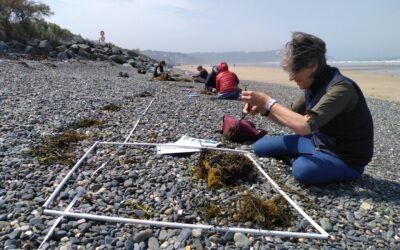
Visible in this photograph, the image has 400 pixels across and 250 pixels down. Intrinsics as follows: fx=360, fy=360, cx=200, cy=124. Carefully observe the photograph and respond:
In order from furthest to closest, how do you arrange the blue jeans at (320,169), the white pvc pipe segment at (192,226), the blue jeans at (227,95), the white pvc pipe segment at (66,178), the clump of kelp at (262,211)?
the blue jeans at (227,95)
the blue jeans at (320,169)
the white pvc pipe segment at (66,178)
the clump of kelp at (262,211)
the white pvc pipe segment at (192,226)

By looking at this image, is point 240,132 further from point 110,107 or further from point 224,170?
point 110,107

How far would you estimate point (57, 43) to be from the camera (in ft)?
76.4

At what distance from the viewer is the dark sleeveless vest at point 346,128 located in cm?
353

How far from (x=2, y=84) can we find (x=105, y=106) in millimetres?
3700

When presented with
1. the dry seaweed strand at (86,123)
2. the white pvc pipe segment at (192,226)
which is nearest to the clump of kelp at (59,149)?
the dry seaweed strand at (86,123)

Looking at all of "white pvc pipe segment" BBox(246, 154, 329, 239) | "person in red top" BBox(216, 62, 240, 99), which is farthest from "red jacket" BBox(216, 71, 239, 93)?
"white pvc pipe segment" BBox(246, 154, 329, 239)

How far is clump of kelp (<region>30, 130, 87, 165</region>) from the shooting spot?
4.19 m

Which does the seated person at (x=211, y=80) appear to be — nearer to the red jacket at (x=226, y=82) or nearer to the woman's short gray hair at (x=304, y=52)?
the red jacket at (x=226, y=82)

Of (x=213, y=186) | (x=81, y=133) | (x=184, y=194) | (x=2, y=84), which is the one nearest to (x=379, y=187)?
(x=213, y=186)

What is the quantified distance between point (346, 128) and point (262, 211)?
1.27 meters

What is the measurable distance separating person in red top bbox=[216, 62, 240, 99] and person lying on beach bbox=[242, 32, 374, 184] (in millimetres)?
6373

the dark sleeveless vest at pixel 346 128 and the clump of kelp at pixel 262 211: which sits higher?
the dark sleeveless vest at pixel 346 128

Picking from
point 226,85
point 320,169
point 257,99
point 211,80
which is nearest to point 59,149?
point 257,99

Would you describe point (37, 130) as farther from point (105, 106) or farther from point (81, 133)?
point (105, 106)
